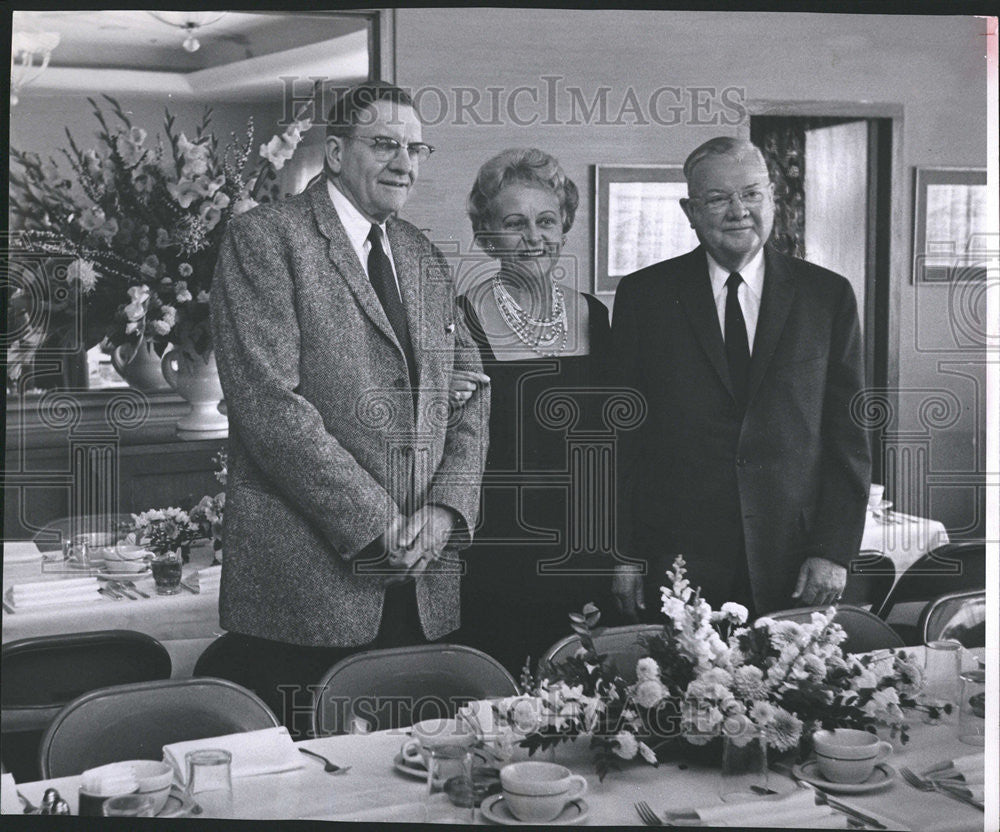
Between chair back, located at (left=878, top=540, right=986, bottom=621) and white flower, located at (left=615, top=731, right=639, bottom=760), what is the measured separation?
763mm

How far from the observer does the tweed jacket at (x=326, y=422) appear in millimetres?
2566

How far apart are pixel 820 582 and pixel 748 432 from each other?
1.31ft

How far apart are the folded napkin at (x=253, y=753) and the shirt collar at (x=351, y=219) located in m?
1.11

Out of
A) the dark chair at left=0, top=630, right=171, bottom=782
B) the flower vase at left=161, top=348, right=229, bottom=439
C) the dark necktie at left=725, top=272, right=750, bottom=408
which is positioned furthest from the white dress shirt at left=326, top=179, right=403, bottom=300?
the dark chair at left=0, top=630, right=171, bottom=782

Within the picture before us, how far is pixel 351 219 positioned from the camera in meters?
2.62

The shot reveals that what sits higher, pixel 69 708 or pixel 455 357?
pixel 455 357

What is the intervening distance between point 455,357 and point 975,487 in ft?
4.16

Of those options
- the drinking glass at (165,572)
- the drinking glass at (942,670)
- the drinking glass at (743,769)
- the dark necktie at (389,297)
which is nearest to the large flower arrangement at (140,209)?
the dark necktie at (389,297)

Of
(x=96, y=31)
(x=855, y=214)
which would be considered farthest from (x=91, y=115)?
(x=855, y=214)

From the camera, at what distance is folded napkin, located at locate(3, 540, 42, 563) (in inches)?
102

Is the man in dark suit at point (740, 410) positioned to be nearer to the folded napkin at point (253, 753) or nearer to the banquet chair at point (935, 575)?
the banquet chair at point (935, 575)

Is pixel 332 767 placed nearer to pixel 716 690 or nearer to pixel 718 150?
pixel 716 690

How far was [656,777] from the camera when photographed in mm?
2330

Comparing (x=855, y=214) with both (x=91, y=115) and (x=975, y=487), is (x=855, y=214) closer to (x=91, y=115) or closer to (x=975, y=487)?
(x=975, y=487)
